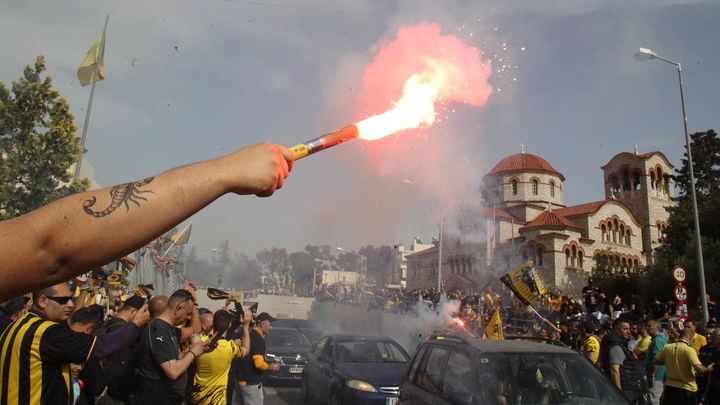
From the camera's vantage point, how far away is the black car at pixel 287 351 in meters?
14.0

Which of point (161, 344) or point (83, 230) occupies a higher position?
point (83, 230)

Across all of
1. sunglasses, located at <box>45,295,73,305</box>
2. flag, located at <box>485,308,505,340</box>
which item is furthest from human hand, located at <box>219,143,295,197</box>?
flag, located at <box>485,308,505,340</box>

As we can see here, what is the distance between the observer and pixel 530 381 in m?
5.56

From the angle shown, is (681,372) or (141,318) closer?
(141,318)

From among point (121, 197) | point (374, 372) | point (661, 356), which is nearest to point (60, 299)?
point (121, 197)

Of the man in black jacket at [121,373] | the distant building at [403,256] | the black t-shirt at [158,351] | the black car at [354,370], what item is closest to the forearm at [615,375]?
the black car at [354,370]

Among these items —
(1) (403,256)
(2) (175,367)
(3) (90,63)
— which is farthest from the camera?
(1) (403,256)

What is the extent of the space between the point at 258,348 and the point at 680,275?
13345mm

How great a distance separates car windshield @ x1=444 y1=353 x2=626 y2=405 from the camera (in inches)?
211

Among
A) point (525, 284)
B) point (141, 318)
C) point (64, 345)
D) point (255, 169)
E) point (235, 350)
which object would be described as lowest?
point (235, 350)

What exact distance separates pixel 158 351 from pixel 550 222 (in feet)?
153

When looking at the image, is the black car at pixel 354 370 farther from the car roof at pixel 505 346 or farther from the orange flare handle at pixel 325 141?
the orange flare handle at pixel 325 141

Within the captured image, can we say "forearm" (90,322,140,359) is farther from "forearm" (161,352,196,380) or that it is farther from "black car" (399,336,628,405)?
"black car" (399,336,628,405)

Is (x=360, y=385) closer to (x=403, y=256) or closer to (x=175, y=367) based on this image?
(x=175, y=367)
